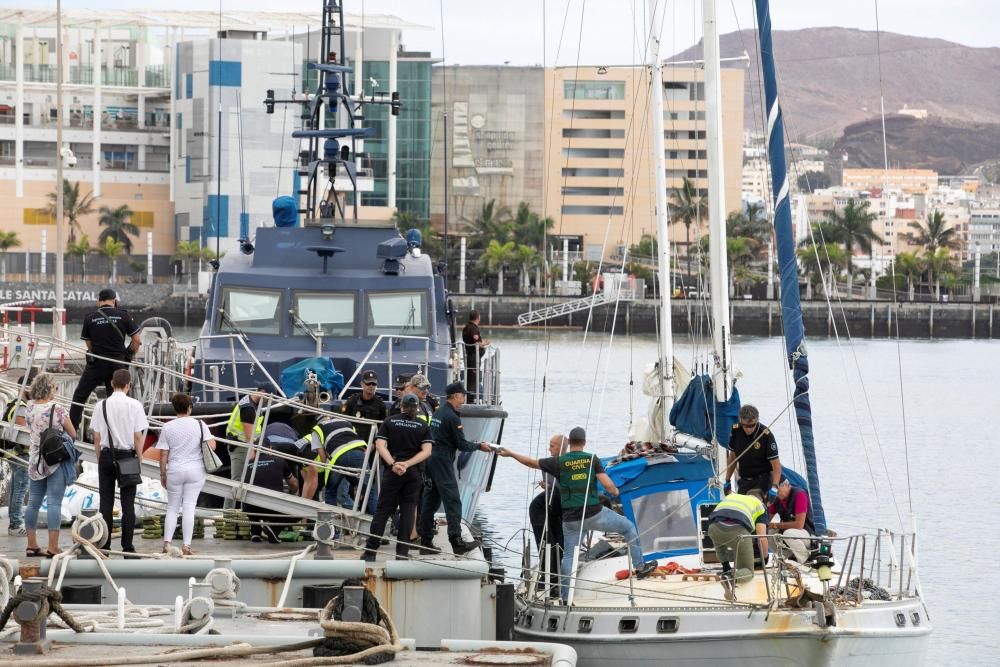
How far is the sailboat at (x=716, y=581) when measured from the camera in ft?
44.7

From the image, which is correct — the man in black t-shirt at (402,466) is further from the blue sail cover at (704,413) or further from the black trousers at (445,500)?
the blue sail cover at (704,413)

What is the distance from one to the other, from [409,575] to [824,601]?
3570 mm

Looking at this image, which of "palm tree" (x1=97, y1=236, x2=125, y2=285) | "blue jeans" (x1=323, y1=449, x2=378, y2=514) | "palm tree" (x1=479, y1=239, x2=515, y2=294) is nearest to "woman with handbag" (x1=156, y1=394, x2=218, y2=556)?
"blue jeans" (x1=323, y1=449, x2=378, y2=514)

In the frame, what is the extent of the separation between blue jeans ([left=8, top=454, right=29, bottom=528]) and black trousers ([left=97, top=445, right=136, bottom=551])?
1819mm

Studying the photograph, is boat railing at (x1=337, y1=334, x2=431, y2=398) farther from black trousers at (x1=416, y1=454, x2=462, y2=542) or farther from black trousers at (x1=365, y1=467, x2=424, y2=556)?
black trousers at (x1=365, y1=467, x2=424, y2=556)

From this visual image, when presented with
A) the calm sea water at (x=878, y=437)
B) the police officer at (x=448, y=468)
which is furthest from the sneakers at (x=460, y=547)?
the calm sea water at (x=878, y=437)

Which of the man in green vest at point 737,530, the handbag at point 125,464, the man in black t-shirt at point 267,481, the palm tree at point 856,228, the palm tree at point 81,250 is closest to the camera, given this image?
Answer: the handbag at point 125,464

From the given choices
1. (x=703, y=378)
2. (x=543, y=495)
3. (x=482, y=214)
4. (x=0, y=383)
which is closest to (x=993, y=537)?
(x=703, y=378)

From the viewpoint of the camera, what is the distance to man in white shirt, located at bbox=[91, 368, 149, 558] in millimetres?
13875

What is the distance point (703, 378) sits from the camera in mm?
17156

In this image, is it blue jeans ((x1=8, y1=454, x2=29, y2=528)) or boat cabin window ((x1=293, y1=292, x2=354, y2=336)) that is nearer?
blue jeans ((x1=8, y1=454, x2=29, y2=528))

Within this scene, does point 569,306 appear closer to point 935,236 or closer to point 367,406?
point 935,236

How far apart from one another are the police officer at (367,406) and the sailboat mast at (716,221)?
141 inches

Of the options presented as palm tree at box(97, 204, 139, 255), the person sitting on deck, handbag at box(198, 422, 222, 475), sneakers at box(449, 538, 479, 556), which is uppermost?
palm tree at box(97, 204, 139, 255)
